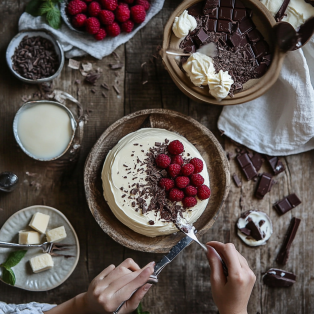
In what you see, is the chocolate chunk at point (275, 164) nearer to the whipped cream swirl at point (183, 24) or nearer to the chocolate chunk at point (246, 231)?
the chocolate chunk at point (246, 231)

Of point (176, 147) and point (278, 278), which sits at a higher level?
point (176, 147)

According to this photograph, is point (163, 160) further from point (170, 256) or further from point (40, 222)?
point (40, 222)

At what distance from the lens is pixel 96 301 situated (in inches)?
62.3

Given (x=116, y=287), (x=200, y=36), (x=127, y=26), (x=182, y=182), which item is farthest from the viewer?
(x=127, y=26)

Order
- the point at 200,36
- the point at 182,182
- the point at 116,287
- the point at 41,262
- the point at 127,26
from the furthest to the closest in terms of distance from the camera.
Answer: the point at 127,26 → the point at 41,262 → the point at 200,36 → the point at 182,182 → the point at 116,287

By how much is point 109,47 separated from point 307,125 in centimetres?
135

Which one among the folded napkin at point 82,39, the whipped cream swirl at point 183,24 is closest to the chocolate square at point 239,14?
the whipped cream swirl at point 183,24

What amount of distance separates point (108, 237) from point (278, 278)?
3.74ft

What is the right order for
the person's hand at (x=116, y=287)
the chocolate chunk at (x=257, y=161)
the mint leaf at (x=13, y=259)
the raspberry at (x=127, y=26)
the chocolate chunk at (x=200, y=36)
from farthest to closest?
the chocolate chunk at (x=257, y=161) < the raspberry at (x=127, y=26) < the mint leaf at (x=13, y=259) < the chocolate chunk at (x=200, y=36) < the person's hand at (x=116, y=287)

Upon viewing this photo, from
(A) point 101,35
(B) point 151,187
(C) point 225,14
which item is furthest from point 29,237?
(C) point 225,14

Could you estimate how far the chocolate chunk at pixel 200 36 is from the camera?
1.88 meters

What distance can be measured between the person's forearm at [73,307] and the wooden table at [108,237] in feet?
0.72

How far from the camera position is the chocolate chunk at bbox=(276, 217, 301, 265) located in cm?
217

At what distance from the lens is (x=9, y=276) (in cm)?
198
